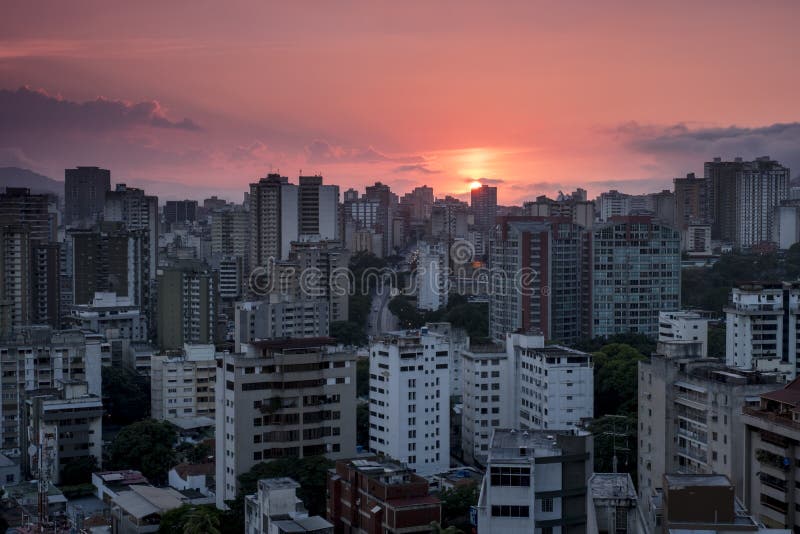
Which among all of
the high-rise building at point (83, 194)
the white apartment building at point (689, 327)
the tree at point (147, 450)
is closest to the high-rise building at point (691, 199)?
the high-rise building at point (83, 194)

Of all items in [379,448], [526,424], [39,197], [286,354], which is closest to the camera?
[286,354]

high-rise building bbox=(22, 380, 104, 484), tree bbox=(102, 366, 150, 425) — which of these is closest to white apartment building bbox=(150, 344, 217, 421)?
tree bbox=(102, 366, 150, 425)

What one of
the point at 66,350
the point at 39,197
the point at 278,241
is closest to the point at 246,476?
the point at 66,350

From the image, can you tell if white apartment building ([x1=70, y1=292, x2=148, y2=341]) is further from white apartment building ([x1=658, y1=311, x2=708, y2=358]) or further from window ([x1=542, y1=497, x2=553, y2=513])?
window ([x1=542, y1=497, x2=553, y2=513])

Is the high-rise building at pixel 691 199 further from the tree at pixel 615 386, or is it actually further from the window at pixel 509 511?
the window at pixel 509 511

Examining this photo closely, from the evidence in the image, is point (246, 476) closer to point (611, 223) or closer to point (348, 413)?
point (348, 413)

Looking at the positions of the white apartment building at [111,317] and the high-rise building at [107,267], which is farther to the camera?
the high-rise building at [107,267]
